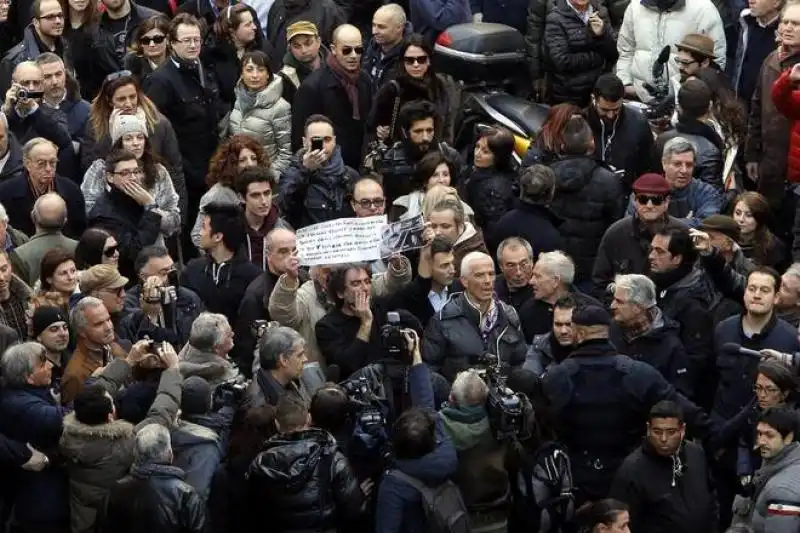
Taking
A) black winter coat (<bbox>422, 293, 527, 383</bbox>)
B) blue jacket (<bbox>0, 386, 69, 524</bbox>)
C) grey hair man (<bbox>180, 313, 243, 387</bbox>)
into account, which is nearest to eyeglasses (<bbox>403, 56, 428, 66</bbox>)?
black winter coat (<bbox>422, 293, 527, 383</bbox>)

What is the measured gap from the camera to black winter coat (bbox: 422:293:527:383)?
13.7 m

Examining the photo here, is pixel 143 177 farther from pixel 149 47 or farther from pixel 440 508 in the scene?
pixel 440 508

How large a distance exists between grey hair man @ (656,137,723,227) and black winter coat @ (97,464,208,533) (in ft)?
15.1

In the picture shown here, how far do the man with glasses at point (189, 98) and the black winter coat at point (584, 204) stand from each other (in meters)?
2.92

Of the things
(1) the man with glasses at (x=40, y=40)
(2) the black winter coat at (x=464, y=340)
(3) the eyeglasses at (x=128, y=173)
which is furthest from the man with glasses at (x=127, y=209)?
(1) the man with glasses at (x=40, y=40)

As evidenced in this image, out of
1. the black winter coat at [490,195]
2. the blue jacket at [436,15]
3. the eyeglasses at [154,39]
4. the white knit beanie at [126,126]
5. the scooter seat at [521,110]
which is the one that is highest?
the white knit beanie at [126,126]

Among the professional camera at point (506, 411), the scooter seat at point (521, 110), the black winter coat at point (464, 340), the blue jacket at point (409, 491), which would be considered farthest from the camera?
the scooter seat at point (521, 110)

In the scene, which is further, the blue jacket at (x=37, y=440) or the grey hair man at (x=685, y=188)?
the grey hair man at (x=685, y=188)

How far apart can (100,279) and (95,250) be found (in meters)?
0.49

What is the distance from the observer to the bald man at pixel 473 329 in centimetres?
1366

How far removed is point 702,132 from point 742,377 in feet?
9.55

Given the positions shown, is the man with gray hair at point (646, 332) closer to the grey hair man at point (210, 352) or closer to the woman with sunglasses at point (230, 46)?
the grey hair man at point (210, 352)

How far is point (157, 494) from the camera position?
12117 millimetres

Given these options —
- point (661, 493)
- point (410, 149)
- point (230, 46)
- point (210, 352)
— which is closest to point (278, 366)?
point (210, 352)
